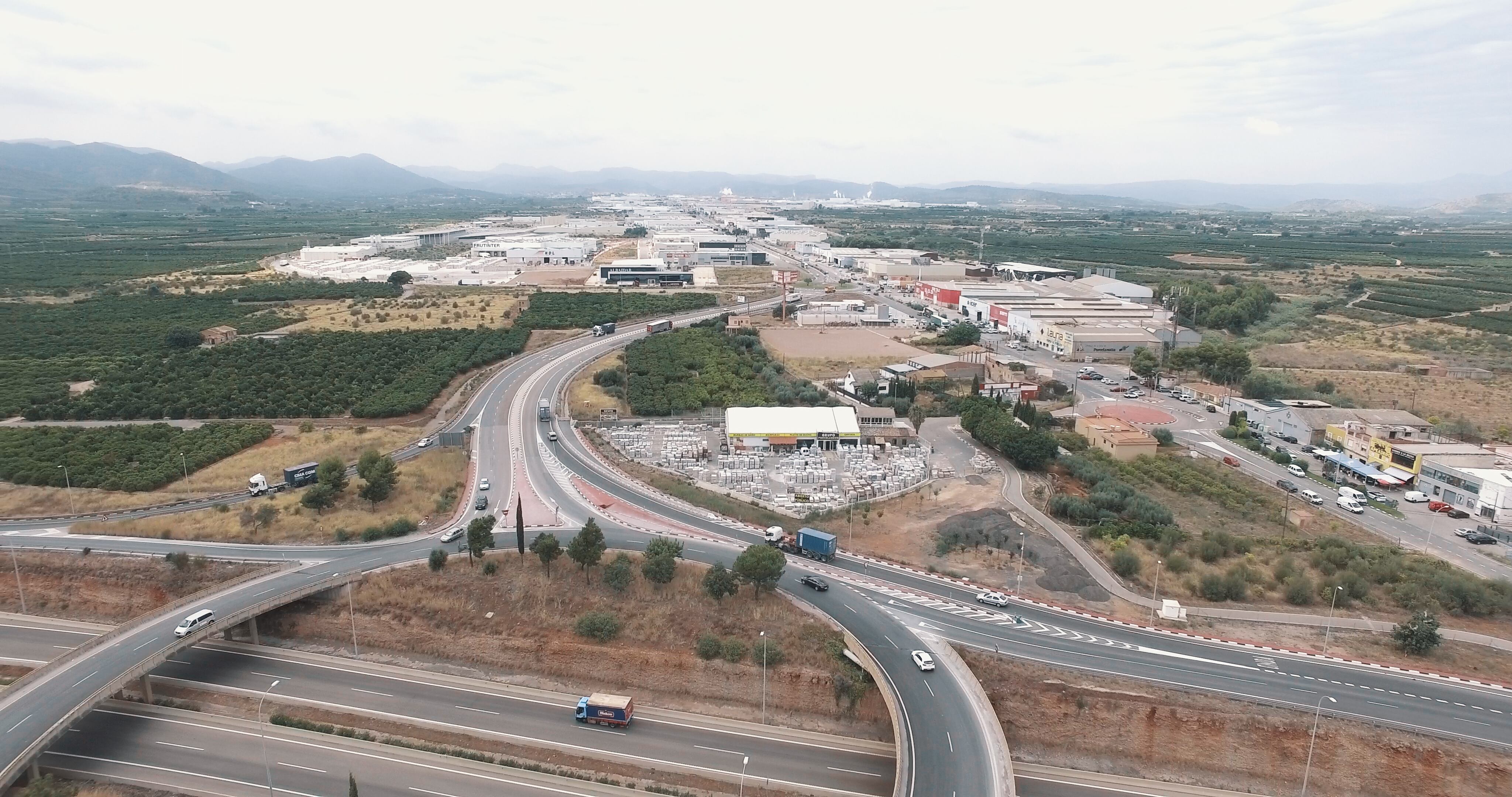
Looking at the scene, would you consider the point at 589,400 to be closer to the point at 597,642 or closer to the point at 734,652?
the point at 597,642

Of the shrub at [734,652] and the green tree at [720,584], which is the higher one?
the green tree at [720,584]

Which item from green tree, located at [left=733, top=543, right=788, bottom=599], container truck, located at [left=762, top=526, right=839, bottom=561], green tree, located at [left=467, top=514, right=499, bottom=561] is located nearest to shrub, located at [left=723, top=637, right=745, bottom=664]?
green tree, located at [left=733, top=543, right=788, bottom=599]

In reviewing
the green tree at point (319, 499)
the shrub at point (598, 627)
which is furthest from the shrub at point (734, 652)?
the green tree at point (319, 499)

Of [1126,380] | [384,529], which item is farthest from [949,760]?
[1126,380]

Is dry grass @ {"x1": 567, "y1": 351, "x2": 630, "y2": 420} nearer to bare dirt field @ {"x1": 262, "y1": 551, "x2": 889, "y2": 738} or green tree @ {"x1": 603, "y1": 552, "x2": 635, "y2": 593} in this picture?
bare dirt field @ {"x1": 262, "y1": 551, "x2": 889, "y2": 738}

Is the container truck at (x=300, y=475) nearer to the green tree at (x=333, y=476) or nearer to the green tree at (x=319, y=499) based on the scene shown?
the green tree at (x=333, y=476)

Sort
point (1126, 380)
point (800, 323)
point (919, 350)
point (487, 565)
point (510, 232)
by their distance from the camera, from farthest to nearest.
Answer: point (510, 232)
point (800, 323)
point (919, 350)
point (1126, 380)
point (487, 565)

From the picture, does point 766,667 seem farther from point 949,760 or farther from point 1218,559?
point 1218,559
